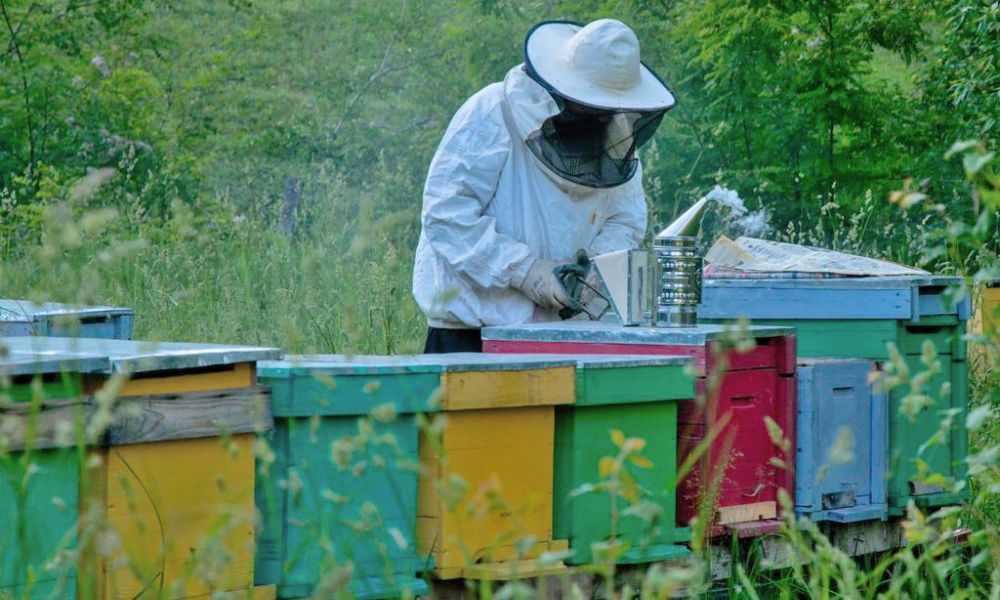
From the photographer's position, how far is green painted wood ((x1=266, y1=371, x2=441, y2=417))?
7.91 feet

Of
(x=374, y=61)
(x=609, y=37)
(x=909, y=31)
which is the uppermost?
(x=374, y=61)

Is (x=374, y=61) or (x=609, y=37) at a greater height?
(x=374, y=61)

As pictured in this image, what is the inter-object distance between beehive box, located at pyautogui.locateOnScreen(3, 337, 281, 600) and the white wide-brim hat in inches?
77.4

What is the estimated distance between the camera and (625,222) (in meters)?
4.54

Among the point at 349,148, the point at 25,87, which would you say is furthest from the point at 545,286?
the point at 349,148

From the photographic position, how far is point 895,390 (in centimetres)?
371

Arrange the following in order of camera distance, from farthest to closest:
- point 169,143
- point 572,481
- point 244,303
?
point 169,143
point 244,303
point 572,481

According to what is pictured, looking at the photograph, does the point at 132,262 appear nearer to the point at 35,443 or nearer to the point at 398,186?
the point at 35,443

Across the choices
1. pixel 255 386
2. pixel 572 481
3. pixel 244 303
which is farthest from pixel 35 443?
pixel 244 303

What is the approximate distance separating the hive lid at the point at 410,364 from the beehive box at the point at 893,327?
1353 millimetres

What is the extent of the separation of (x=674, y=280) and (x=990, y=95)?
211 inches

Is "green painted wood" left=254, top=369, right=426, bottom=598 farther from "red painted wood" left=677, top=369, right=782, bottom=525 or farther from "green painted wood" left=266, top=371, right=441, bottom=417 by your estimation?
"red painted wood" left=677, top=369, right=782, bottom=525

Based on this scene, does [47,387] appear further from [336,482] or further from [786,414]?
[786,414]

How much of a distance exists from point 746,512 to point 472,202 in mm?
1435
